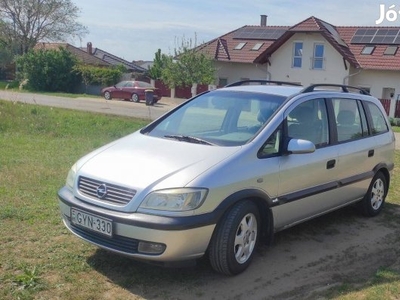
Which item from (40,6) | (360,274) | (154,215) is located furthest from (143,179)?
(40,6)

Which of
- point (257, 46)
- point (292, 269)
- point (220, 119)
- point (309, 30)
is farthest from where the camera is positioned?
point (257, 46)

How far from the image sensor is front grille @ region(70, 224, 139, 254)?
405 cm

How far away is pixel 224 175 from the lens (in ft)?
14.0

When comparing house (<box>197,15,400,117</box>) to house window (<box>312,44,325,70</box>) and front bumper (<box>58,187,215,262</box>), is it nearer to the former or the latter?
house window (<box>312,44,325,70</box>)

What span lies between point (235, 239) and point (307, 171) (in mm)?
1284

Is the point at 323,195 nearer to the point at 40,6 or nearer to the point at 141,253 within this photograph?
the point at 141,253

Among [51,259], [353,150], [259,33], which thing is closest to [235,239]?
[51,259]

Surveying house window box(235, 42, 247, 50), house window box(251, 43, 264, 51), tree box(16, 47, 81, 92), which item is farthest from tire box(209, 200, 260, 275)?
tree box(16, 47, 81, 92)

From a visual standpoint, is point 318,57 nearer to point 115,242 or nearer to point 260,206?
point 260,206

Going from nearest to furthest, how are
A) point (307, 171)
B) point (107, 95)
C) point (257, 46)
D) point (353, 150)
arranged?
1. point (307, 171)
2. point (353, 150)
3. point (107, 95)
4. point (257, 46)

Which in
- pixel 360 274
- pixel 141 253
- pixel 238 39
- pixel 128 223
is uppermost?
pixel 238 39

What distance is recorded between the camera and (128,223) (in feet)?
13.1

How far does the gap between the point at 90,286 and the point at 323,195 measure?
2.75 meters

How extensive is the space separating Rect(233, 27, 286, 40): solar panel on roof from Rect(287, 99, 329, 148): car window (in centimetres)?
3279
